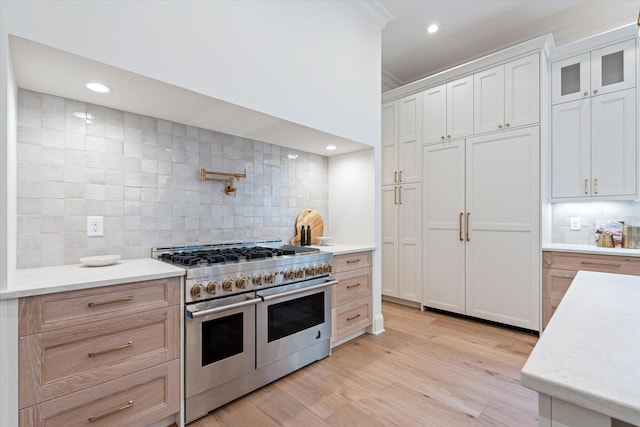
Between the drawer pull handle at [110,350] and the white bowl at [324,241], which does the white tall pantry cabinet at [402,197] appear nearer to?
the white bowl at [324,241]

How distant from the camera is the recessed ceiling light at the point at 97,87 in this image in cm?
159

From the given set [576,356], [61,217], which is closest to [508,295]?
[576,356]

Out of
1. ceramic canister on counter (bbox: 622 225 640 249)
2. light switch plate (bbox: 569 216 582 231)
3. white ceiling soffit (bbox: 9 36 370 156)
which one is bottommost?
ceramic canister on counter (bbox: 622 225 640 249)

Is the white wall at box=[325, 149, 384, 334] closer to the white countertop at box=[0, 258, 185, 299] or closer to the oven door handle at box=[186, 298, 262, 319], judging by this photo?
the oven door handle at box=[186, 298, 262, 319]

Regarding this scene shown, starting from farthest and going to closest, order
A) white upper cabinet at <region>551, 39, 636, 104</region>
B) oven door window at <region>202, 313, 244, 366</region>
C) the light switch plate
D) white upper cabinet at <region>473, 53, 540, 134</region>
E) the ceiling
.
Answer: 1. the light switch plate
2. white upper cabinet at <region>473, 53, 540, 134</region>
3. white upper cabinet at <region>551, 39, 636, 104</region>
4. oven door window at <region>202, 313, 244, 366</region>
5. the ceiling

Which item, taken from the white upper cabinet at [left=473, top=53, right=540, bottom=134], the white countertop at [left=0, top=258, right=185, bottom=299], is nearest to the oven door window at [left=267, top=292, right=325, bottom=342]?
the white countertop at [left=0, top=258, right=185, bottom=299]

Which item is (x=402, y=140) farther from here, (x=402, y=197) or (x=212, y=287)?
(x=212, y=287)

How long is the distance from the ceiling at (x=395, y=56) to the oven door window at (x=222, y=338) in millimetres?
1328

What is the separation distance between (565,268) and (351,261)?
6.37 ft

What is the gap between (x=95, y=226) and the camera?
1836 millimetres

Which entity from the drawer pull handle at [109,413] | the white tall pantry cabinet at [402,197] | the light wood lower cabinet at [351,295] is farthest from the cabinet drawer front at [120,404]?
the white tall pantry cabinet at [402,197]

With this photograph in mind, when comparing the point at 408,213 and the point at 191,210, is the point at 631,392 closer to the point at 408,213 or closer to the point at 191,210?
the point at 191,210

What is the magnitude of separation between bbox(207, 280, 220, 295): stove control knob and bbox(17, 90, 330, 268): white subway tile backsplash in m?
0.67

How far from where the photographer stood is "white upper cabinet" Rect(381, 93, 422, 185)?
3.62m
